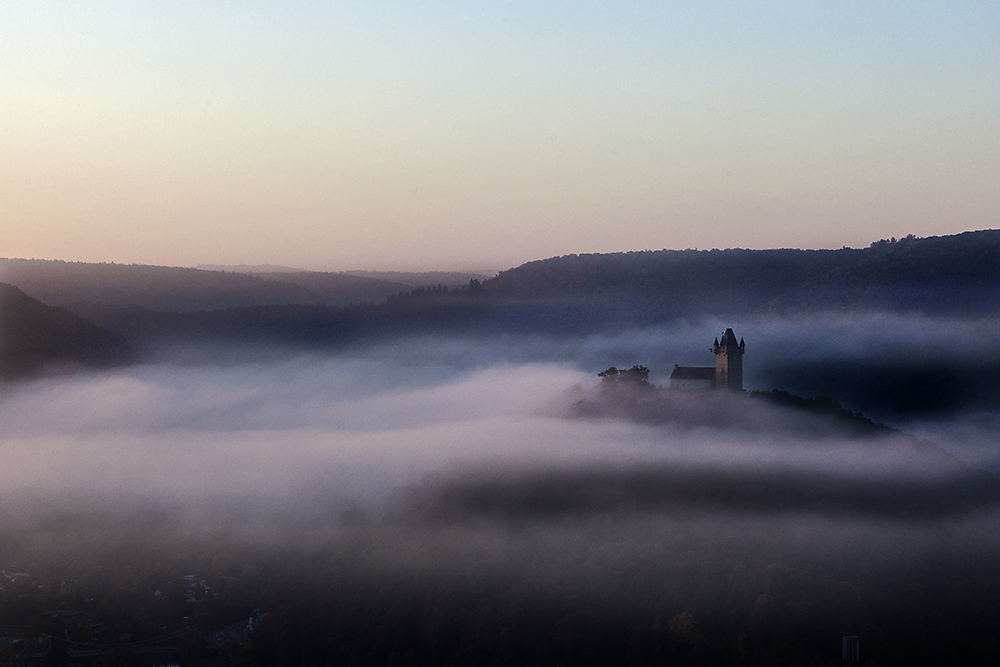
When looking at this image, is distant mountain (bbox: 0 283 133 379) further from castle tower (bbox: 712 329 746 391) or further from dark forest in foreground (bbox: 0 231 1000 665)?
castle tower (bbox: 712 329 746 391)

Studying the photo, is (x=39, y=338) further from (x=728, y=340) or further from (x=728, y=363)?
(x=728, y=340)

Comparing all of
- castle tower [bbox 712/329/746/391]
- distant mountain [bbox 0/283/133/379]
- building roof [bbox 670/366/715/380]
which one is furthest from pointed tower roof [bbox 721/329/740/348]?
distant mountain [bbox 0/283/133/379]

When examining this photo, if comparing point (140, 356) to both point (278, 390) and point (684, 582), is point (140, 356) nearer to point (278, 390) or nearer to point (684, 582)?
point (278, 390)

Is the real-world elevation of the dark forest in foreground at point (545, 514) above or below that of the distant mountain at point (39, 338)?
below

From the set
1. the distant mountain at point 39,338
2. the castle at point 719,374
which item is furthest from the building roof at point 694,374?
the distant mountain at point 39,338

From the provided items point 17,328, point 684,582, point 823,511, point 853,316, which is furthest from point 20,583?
point 853,316

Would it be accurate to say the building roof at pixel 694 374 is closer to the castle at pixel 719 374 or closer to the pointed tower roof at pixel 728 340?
the castle at pixel 719 374
